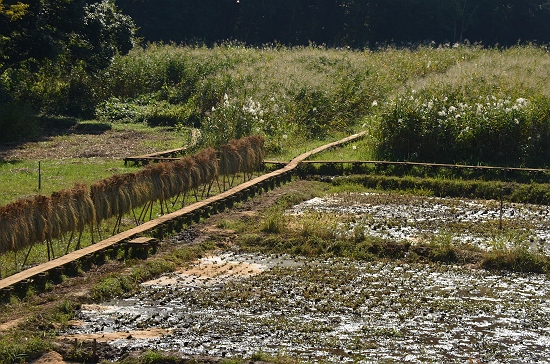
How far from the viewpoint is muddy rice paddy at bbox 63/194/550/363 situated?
9.45 metres

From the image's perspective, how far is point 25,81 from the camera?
3100 cm

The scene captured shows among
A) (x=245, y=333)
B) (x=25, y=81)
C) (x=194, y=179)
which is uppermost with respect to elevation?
(x=25, y=81)

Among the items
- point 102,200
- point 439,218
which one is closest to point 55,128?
point 439,218

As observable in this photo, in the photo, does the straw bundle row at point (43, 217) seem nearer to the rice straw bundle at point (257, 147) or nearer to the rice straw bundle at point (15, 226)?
the rice straw bundle at point (15, 226)

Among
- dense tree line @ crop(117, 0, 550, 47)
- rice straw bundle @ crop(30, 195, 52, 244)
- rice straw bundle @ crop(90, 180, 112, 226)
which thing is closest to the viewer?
rice straw bundle @ crop(30, 195, 52, 244)

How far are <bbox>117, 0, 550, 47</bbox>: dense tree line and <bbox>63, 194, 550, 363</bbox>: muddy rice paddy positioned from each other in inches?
1640

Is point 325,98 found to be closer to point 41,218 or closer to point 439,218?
point 439,218

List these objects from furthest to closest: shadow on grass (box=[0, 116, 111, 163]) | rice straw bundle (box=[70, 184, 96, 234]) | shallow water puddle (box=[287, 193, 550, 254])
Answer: shadow on grass (box=[0, 116, 111, 163])
shallow water puddle (box=[287, 193, 550, 254])
rice straw bundle (box=[70, 184, 96, 234])

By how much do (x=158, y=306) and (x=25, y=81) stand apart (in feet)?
71.4

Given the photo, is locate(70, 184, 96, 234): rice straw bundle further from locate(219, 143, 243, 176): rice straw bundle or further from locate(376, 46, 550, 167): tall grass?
locate(376, 46, 550, 167): tall grass

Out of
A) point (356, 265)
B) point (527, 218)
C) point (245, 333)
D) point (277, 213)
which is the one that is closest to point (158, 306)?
point (245, 333)

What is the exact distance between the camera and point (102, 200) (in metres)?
13.3

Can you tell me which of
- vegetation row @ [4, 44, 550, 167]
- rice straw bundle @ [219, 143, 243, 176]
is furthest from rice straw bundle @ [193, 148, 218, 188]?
vegetation row @ [4, 44, 550, 167]

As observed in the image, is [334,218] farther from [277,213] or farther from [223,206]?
[223,206]
